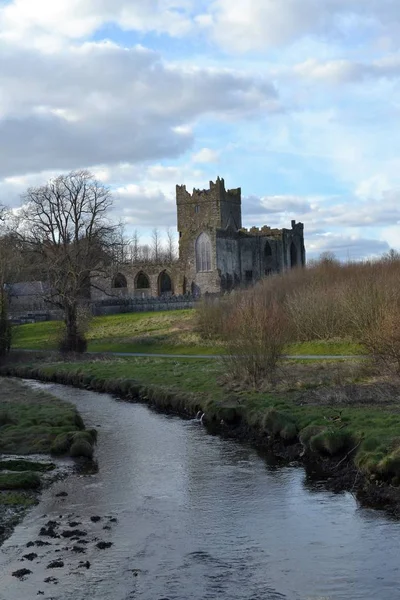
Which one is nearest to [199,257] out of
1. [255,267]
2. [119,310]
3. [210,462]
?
[255,267]

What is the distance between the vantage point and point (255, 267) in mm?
90500

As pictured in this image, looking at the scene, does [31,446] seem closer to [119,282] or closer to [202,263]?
[202,263]

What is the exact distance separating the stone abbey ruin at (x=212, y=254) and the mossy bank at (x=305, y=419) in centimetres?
4701

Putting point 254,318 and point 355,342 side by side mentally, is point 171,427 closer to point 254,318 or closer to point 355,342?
point 254,318

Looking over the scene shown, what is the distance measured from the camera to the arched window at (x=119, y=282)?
3634 inches

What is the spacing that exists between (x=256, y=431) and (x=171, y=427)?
11.4 ft

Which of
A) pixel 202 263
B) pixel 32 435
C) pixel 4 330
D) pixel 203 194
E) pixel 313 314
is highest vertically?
pixel 203 194

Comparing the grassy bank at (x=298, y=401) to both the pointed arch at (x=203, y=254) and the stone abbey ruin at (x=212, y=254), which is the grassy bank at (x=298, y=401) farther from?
the pointed arch at (x=203, y=254)

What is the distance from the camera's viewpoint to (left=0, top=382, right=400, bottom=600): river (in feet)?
36.4

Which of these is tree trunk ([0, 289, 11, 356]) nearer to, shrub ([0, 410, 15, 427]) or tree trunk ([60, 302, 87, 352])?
tree trunk ([60, 302, 87, 352])

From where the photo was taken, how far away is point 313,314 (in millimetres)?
43125

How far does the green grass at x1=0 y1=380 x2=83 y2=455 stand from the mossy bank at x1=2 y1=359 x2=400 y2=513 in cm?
411

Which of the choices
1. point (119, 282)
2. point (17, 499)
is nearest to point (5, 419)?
point (17, 499)

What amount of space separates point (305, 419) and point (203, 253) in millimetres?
64956
